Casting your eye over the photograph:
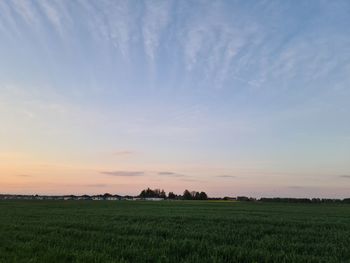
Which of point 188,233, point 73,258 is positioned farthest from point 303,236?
point 73,258

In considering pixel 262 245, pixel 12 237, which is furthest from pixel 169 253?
pixel 12 237

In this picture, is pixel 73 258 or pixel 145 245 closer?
pixel 73 258

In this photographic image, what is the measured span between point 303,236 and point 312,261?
7.06m

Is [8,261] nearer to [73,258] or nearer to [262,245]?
[73,258]

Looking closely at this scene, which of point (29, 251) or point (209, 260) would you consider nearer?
point (209, 260)

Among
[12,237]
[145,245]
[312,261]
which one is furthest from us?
[12,237]

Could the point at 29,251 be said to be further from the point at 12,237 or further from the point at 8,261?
the point at 12,237

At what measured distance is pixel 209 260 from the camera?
38.0 feet

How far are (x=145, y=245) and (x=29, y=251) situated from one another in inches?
157

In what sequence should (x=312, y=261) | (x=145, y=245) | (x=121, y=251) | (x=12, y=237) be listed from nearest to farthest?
1. (x=312, y=261)
2. (x=121, y=251)
3. (x=145, y=245)
4. (x=12, y=237)

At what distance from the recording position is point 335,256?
12922 mm

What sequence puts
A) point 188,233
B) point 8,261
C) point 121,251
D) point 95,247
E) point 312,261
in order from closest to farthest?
point 8,261 → point 312,261 → point 121,251 → point 95,247 → point 188,233

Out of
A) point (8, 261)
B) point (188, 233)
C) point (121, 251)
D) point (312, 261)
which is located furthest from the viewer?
point (188, 233)

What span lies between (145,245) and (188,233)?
3.92m
